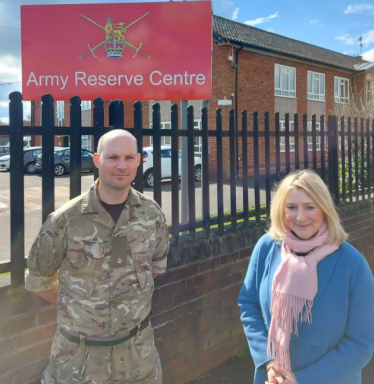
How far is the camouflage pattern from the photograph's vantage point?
194cm

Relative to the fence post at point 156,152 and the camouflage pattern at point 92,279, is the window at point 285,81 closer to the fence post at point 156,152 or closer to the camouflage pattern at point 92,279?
the fence post at point 156,152

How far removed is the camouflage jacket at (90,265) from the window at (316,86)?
25.1 m

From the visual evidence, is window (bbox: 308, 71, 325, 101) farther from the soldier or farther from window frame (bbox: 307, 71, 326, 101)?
the soldier

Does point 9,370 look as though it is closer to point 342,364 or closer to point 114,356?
point 114,356

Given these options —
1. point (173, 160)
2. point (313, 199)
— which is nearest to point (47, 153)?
point (173, 160)

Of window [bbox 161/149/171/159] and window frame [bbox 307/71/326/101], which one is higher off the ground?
window frame [bbox 307/71/326/101]

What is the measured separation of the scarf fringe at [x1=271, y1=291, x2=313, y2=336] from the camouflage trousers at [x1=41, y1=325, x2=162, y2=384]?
0.69 metres

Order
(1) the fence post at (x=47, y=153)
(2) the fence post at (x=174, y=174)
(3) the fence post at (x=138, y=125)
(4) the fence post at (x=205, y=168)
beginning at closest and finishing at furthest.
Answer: (1) the fence post at (x=47, y=153)
(3) the fence post at (x=138, y=125)
(2) the fence post at (x=174, y=174)
(4) the fence post at (x=205, y=168)

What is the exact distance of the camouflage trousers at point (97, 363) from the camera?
1961 mm

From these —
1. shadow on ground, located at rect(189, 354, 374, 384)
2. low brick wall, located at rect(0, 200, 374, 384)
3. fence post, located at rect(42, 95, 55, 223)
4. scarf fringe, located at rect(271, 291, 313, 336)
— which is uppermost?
fence post, located at rect(42, 95, 55, 223)

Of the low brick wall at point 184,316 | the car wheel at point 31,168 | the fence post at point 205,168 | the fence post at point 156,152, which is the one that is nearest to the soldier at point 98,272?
the low brick wall at point 184,316

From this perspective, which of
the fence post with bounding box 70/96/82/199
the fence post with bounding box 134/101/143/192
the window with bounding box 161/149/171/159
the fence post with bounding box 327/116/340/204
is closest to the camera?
the fence post with bounding box 70/96/82/199

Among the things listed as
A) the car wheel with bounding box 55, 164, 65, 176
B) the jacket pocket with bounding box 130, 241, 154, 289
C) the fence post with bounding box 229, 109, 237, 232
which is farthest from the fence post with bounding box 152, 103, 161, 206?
the car wheel with bounding box 55, 164, 65, 176

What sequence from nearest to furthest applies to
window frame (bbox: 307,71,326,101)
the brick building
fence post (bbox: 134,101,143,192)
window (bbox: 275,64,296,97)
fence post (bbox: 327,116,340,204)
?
fence post (bbox: 134,101,143,192) → fence post (bbox: 327,116,340,204) → the brick building → window (bbox: 275,64,296,97) → window frame (bbox: 307,71,326,101)
